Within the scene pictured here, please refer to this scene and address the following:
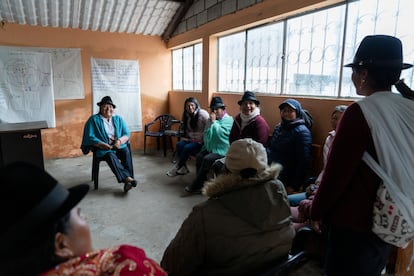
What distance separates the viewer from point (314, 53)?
9.00 feet

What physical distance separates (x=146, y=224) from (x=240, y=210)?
5.66ft

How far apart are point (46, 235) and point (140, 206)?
244 centimetres

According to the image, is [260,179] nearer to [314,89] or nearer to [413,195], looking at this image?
[413,195]

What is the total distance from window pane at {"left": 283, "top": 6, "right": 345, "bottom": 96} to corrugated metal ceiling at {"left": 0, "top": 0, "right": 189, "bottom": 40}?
7.99ft

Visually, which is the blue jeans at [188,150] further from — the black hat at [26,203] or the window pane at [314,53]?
the black hat at [26,203]

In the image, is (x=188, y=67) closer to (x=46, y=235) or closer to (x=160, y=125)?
(x=160, y=125)

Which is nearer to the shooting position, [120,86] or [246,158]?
[246,158]

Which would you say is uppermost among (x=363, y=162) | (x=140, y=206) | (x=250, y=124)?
(x=363, y=162)

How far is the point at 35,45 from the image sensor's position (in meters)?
4.59

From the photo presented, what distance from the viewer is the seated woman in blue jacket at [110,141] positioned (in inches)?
134

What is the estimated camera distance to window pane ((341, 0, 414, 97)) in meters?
2.03

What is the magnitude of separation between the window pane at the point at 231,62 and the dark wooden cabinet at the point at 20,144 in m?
2.49

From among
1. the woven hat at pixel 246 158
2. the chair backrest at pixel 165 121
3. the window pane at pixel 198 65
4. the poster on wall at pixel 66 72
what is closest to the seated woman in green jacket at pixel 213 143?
the window pane at pixel 198 65

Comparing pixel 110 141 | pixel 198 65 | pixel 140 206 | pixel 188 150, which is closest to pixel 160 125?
pixel 198 65
